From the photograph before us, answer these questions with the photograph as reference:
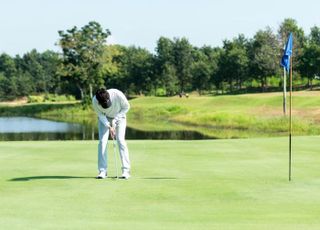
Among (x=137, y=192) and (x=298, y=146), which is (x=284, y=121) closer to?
(x=298, y=146)

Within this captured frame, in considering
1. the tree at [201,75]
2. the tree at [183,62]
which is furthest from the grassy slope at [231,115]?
the tree at [183,62]

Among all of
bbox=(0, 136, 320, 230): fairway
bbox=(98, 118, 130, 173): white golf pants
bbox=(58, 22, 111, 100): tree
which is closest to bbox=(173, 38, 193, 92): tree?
bbox=(58, 22, 111, 100): tree

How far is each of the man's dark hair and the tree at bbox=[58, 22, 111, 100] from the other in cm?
8083

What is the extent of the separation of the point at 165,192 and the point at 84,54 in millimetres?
84277

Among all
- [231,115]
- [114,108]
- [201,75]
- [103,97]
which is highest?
[201,75]

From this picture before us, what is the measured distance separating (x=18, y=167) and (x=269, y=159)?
21.6ft

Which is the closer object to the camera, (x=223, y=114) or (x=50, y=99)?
(x=223, y=114)

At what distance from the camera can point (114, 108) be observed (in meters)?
11.9

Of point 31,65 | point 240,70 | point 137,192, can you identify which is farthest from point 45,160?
point 31,65

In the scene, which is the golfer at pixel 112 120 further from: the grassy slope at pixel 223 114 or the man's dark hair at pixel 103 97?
the grassy slope at pixel 223 114

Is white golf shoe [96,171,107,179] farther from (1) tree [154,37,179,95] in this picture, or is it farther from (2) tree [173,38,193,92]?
(2) tree [173,38,193,92]

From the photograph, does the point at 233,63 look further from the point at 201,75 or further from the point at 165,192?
the point at 165,192

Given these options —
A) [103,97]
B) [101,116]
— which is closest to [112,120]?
[101,116]

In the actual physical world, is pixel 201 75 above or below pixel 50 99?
above
